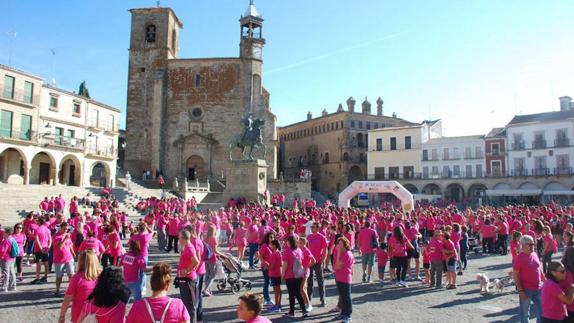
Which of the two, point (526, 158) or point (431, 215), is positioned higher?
point (526, 158)

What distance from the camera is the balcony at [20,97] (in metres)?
29.5

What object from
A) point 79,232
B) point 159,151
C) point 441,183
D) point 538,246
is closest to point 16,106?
point 159,151

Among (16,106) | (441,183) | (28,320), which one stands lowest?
(28,320)

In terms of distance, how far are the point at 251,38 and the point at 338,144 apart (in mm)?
21146

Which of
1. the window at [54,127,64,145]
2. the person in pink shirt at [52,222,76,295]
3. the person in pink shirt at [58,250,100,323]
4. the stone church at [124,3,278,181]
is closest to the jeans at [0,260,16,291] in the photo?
the person in pink shirt at [52,222,76,295]

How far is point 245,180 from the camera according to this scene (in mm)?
26609

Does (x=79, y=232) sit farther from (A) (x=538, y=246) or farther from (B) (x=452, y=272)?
(A) (x=538, y=246)

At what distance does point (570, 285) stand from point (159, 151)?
39433 millimetres

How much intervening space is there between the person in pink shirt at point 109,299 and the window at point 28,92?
3327 cm

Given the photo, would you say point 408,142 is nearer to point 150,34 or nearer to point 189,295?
point 150,34

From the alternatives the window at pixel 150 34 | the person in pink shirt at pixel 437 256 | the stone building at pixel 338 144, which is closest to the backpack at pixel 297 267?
the person in pink shirt at pixel 437 256

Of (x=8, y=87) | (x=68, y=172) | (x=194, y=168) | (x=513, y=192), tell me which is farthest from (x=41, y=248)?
(x=513, y=192)

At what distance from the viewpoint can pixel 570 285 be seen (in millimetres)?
4750

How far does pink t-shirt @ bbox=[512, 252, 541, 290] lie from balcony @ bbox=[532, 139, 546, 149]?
140 ft
